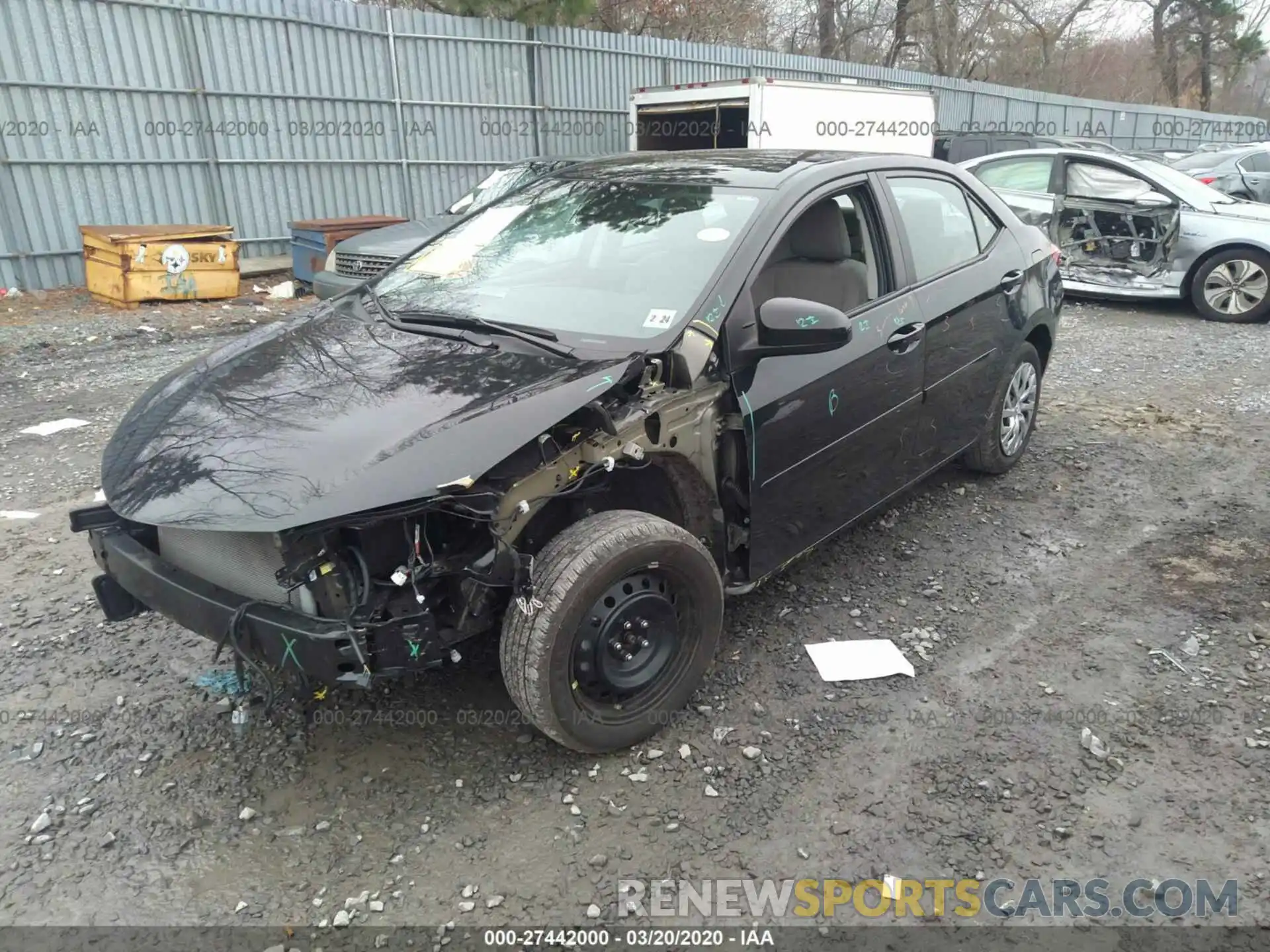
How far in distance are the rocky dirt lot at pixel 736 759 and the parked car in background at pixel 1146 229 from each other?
5.83 meters

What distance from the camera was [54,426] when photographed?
5762mm

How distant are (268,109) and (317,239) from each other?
2.69m

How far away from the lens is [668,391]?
9.30 feet

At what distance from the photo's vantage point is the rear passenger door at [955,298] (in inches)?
151

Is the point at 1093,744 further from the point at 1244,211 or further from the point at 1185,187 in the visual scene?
the point at 1185,187

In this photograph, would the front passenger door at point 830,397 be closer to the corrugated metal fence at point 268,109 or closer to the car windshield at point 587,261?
the car windshield at point 587,261

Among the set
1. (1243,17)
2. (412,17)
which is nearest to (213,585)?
(412,17)

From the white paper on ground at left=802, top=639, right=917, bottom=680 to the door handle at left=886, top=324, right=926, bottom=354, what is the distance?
1.16 meters

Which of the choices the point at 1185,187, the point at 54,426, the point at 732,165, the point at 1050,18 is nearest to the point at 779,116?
the point at 1185,187

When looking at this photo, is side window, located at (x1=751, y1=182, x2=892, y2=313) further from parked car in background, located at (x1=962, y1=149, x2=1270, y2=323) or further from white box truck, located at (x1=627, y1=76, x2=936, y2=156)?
white box truck, located at (x1=627, y1=76, x2=936, y2=156)

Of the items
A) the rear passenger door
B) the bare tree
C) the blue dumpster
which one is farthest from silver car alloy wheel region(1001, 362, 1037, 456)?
the bare tree

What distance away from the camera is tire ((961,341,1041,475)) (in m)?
4.57

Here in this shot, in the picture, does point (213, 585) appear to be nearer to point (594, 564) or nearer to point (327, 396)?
point (327, 396)

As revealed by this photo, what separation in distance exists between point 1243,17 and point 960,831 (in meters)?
48.5
